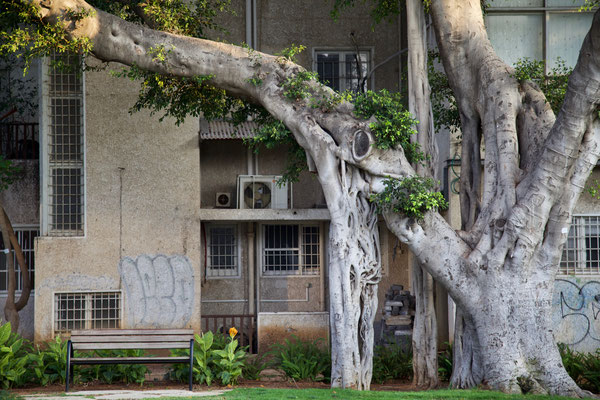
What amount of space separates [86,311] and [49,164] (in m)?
3.18

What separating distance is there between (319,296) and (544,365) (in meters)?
8.60

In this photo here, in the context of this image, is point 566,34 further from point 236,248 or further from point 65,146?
point 65,146

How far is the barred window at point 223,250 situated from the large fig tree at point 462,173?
699 cm

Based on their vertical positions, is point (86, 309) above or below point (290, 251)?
below

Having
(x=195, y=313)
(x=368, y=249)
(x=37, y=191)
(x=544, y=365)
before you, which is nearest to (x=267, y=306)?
(x=195, y=313)

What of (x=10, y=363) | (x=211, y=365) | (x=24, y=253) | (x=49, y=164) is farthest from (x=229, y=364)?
(x=24, y=253)

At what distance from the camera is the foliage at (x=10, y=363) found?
11828mm

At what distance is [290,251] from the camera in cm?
1916

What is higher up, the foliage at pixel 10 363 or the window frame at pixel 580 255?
the window frame at pixel 580 255

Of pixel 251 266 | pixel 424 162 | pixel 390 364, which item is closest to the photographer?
pixel 424 162

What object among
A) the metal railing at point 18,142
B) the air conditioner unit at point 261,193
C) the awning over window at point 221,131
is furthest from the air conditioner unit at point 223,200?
the metal railing at point 18,142

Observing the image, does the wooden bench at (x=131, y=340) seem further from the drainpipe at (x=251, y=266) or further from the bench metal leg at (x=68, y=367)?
the drainpipe at (x=251, y=266)

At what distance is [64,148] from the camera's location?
16.3m

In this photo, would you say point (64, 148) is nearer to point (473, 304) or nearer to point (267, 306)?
point (267, 306)
